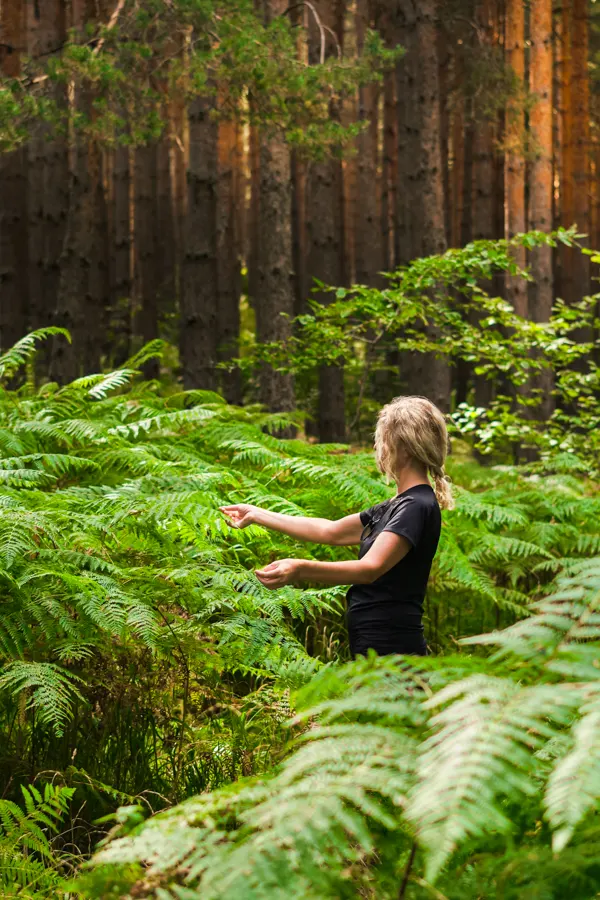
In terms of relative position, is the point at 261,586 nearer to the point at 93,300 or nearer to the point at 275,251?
the point at 275,251

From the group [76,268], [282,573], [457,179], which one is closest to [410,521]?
[282,573]

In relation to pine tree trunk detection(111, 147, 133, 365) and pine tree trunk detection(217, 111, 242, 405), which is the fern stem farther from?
pine tree trunk detection(111, 147, 133, 365)

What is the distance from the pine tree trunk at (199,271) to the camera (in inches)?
478

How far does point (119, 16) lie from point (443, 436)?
9.51m

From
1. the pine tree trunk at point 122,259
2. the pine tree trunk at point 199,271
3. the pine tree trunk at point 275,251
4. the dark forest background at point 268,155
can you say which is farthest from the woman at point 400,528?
the pine tree trunk at point 122,259

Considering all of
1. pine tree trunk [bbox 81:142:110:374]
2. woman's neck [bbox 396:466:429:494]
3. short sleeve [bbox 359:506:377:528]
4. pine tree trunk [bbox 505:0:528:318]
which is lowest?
short sleeve [bbox 359:506:377:528]

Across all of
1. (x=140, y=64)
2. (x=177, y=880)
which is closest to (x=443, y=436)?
(x=177, y=880)

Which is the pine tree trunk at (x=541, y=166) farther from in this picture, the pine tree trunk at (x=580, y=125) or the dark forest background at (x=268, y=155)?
the pine tree trunk at (x=580, y=125)

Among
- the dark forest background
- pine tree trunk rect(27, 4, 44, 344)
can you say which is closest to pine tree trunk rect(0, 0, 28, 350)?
the dark forest background

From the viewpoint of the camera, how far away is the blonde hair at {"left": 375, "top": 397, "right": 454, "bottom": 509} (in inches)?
126

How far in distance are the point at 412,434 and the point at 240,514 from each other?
0.77 meters

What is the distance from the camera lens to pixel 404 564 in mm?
3148

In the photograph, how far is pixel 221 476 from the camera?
4270 mm

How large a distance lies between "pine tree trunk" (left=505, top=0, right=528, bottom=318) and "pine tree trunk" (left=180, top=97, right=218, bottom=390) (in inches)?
209
